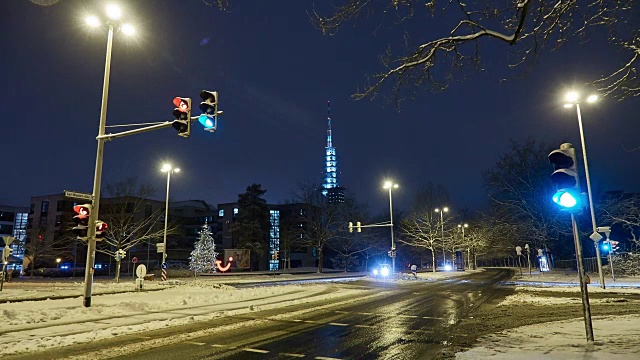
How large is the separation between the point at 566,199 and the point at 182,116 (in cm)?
1008

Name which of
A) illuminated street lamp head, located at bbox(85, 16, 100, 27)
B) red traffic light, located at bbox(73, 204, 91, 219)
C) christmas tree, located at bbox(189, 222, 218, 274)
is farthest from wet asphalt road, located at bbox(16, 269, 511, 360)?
christmas tree, located at bbox(189, 222, 218, 274)

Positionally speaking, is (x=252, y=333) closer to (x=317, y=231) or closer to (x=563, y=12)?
(x=563, y=12)

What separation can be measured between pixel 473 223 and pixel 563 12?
6995 cm

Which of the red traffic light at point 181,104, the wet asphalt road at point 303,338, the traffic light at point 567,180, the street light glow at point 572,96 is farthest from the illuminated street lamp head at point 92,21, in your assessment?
the street light glow at point 572,96

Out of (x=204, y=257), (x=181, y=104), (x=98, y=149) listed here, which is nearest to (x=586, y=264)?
(x=204, y=257)

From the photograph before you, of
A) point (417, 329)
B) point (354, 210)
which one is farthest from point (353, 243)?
point (417, 329)

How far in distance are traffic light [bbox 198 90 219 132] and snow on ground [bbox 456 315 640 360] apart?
842 cm

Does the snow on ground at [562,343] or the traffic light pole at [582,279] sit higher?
the traffic light pole at [582,279]

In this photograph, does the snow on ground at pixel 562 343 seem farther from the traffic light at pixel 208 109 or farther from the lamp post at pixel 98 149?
the lamp post at pixel 98 149

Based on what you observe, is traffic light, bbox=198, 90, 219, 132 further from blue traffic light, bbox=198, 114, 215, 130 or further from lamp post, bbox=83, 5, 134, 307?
lamp post, bbox=83, 5, 134, 307

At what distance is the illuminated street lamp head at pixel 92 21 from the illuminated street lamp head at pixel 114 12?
0.45 meters

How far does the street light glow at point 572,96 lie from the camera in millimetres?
21844

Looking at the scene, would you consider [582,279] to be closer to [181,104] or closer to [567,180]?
[567,180]

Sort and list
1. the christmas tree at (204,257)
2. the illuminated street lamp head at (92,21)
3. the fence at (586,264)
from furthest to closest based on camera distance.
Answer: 1. the christmas tree at (204,257)
2. the fence at (586,264)
3. the illuminated street lamp head at (92,21)
